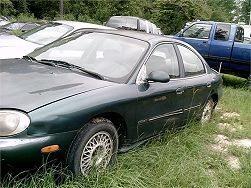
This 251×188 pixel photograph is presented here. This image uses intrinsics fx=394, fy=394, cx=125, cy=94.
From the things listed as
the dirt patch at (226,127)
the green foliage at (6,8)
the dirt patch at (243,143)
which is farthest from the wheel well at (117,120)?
the green foliage at (6,8)

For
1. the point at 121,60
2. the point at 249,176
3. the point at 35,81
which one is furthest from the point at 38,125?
the point at 249,176

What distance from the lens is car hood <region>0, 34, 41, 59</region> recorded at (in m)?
6.56

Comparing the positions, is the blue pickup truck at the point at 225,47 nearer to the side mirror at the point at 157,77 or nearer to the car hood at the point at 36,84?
the side mirror at the point at 157,77

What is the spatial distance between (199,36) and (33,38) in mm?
5558

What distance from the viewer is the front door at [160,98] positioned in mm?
4219

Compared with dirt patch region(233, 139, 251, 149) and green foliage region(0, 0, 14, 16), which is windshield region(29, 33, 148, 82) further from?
green foliage region(0, 0, 14, 16)

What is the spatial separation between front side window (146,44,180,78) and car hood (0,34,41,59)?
2.85m

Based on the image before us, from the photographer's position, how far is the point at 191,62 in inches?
211

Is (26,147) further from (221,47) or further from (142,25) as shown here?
(142,25)

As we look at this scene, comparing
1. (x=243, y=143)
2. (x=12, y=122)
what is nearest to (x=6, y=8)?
(x=243, y=143)

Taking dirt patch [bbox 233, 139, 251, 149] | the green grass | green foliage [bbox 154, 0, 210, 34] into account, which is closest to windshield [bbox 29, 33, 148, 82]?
the green grass

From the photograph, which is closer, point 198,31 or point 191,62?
point 191,62

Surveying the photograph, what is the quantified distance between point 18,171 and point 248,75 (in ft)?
30.2

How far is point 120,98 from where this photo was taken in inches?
151
